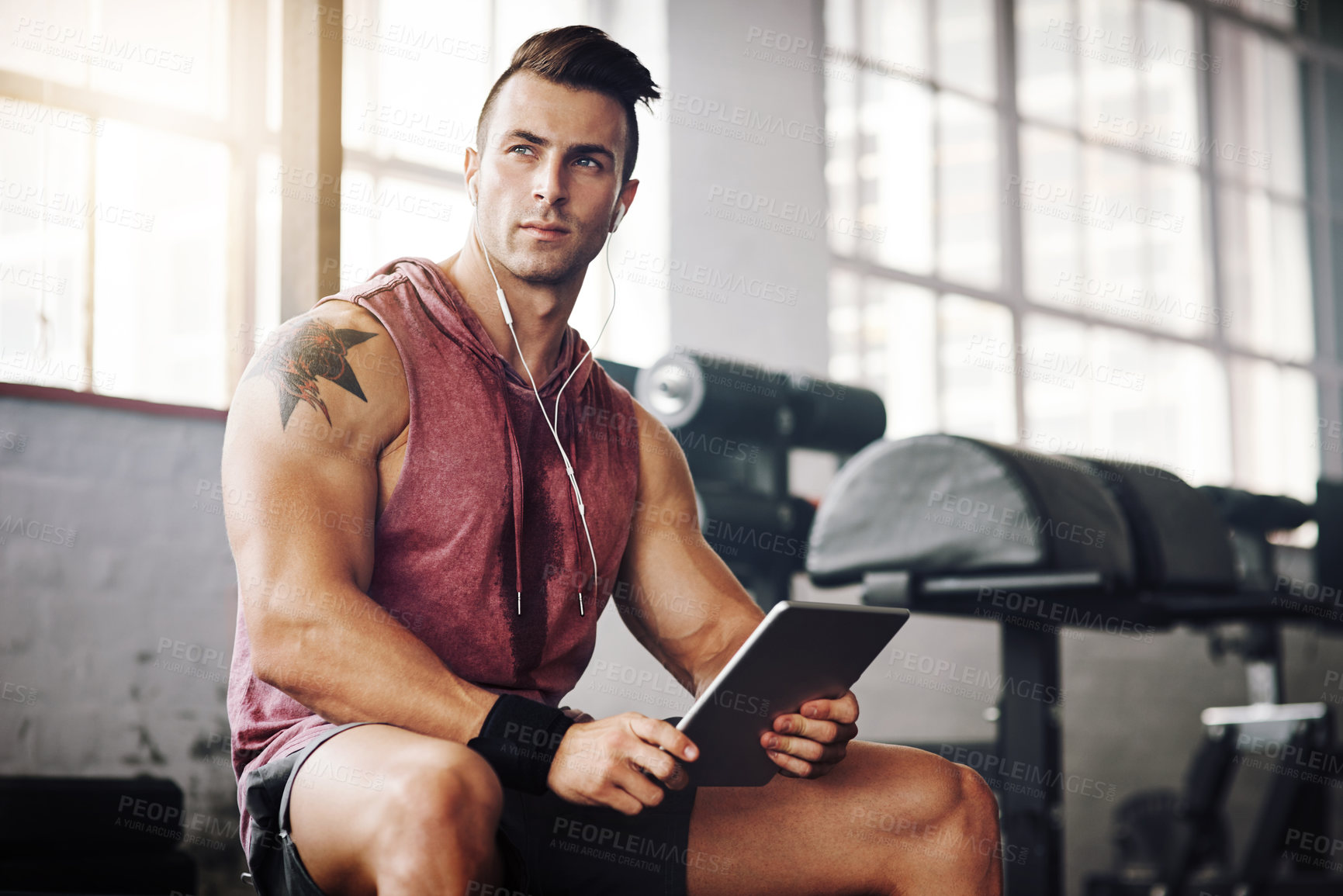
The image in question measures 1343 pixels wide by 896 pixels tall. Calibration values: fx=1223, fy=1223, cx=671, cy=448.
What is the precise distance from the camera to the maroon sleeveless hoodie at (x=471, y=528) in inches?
60.1

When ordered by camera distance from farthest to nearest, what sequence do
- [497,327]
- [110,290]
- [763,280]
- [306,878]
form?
[763,280]
[110,290]
[497,327]
[306,878]

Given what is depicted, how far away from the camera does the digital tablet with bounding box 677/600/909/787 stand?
1338 millimetres

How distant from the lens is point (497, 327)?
67.4 inches

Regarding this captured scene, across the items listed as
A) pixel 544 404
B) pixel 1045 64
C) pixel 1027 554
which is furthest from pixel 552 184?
pixel 1045 64

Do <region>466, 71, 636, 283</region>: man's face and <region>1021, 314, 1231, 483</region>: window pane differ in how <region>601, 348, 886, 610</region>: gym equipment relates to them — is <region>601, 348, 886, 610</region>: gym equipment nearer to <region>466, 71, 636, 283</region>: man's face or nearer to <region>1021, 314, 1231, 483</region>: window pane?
<region>466, 71, 636, 283</region>: man's face

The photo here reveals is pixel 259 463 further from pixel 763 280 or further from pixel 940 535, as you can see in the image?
pixel 763 280

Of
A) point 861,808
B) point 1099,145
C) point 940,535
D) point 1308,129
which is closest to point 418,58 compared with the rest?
point 940,535

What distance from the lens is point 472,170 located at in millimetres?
1785

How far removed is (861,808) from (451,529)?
65 centimetres

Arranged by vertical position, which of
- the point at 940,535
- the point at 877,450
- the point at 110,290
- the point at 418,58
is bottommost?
the point at 940,535

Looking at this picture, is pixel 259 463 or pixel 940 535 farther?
pixel 940 535


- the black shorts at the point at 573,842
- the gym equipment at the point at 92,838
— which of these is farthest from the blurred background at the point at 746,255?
the black shorts at the point at 573,842

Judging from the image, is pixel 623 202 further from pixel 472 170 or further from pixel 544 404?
pixel 544 404

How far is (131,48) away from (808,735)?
9.31 feet
